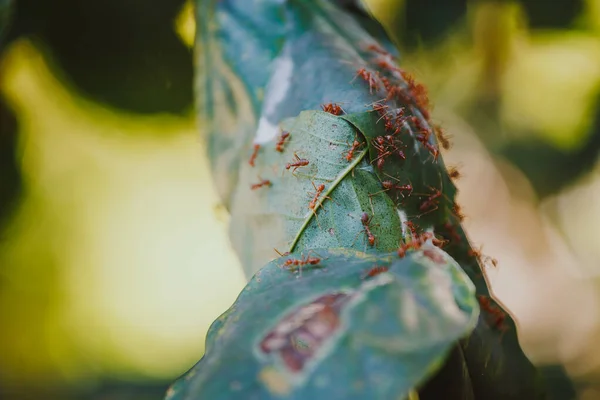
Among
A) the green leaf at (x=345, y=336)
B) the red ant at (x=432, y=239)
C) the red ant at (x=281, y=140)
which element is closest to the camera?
the green leaf at (x=345, y=336)

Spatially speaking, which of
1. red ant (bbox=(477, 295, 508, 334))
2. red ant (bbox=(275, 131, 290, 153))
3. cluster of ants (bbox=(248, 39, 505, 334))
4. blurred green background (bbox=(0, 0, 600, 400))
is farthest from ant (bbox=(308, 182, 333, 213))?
blurred green background (bbox=(0, 0, 600, 400))

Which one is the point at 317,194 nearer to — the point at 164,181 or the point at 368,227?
the point at 368,227

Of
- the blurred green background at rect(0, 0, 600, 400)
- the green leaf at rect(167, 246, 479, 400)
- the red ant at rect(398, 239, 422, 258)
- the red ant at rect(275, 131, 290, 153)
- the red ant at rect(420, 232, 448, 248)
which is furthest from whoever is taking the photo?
the blurred green background at rect(0, 0, 600, 400)

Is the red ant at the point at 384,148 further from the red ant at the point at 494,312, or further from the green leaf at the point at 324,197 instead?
the red ant at the point at 494,312

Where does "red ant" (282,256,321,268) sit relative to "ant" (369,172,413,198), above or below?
below

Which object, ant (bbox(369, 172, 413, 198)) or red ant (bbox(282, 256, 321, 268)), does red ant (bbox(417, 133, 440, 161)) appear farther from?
red ant (bbox(282, 256, 321, 268))

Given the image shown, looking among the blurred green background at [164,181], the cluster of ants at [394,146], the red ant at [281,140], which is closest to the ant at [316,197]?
the cluster of ants at [394,146]

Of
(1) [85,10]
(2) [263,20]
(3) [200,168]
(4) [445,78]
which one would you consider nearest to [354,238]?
(2) [263,20]
